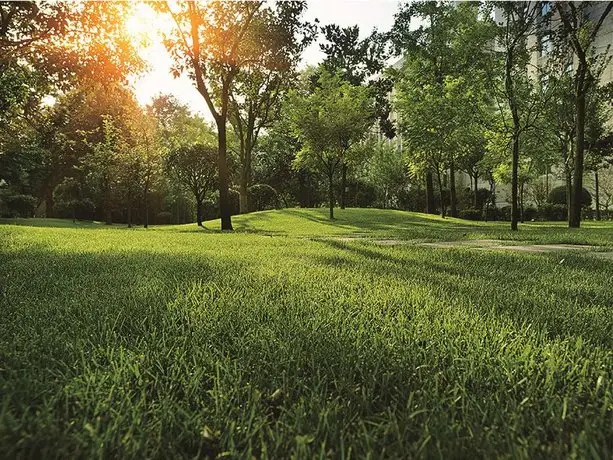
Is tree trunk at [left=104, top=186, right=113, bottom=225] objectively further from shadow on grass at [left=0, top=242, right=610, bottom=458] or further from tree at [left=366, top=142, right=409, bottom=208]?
shadow on grass at [left=0, top=242, right=610, bottom=458]

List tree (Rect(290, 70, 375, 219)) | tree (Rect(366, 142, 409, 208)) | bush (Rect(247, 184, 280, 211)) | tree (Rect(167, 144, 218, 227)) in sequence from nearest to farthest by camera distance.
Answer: tree (Rect(167, 144, 218, 227)), tree (Rect(290, 70, 375, 219)), bush (Rect(247, 184, 280, 211)), tree (Rect(366, 142, 409, 208))

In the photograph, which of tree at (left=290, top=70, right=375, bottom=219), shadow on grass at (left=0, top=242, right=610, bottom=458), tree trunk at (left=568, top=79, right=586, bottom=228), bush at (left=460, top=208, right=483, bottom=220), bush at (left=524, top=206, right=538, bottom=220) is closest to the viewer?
shadow on grass at (left=0, top=242, right=610, bottom=458)

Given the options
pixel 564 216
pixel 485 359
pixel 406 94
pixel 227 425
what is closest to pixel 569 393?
pixel 485 359

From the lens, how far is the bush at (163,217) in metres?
31.6

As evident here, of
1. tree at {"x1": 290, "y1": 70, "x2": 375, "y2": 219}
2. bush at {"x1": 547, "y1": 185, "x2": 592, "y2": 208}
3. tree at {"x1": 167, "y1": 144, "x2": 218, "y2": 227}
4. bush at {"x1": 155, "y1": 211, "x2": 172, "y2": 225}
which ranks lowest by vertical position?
bush at {"x1": 155, "y1": 211, "x2": 172, "y2": 225}

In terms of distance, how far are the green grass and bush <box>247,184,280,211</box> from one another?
2896 centimetres

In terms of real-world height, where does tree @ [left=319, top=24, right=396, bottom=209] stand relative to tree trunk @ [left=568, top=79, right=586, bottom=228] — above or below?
above

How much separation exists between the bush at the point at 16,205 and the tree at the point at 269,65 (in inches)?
553

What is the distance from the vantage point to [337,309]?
2141 millimetres

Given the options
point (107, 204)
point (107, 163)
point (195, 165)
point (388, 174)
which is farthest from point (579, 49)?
point (107, 204)

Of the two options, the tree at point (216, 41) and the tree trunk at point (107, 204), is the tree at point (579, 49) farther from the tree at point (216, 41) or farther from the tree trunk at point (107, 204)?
the tree trunk at point (107, 204)

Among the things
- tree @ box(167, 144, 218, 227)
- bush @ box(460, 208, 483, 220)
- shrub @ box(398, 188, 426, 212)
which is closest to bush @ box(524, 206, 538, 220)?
bush @ box(460, 208, 483, 220)

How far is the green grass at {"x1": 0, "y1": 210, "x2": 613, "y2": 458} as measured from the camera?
0.95 m

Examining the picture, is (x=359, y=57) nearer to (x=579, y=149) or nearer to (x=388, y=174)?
(x=388, y=174)
